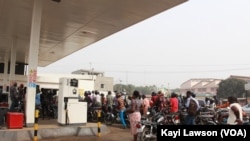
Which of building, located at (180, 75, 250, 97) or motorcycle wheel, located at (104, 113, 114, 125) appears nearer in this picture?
motorcycle wheel, located at (104, 113, 114, 125)

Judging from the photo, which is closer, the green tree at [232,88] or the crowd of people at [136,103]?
the crowd of people at [136,103]

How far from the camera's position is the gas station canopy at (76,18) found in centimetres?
1158

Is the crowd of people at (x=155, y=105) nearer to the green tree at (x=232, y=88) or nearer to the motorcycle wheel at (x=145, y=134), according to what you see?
the motorcycle wheel at (x=145, y=134)

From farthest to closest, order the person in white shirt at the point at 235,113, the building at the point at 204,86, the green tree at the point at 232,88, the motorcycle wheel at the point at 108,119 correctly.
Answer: the building at the point at 204,86, the green tree at the point at 232,88, the motorcycle wheel at the point at 108,119, the person in white shirt at the point at 235,113

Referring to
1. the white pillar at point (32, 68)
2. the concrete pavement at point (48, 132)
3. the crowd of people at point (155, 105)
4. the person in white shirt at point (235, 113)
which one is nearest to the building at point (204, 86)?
the crowd of people at point (155, 105)

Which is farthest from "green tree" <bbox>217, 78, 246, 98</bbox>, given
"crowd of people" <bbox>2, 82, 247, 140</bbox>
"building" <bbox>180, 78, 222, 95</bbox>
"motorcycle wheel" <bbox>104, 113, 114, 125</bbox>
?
"motorcycle wheel" <bbox>104, 113, 114, 125</bbox>

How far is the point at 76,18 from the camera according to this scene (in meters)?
13.7

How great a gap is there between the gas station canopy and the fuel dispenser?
9.30 feet

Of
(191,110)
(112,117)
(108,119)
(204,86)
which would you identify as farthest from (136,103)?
(204,86)

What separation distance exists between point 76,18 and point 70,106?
4.00 metres

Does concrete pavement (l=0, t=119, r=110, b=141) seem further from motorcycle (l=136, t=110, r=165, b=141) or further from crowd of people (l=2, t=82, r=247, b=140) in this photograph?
motorcycle (l=136, t=110, r=165, b=141)

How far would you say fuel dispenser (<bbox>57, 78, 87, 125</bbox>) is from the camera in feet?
37.8

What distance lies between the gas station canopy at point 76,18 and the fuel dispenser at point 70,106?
283 cm

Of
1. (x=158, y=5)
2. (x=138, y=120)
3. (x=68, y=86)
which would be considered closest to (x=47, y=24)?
(x=68, y=86)
